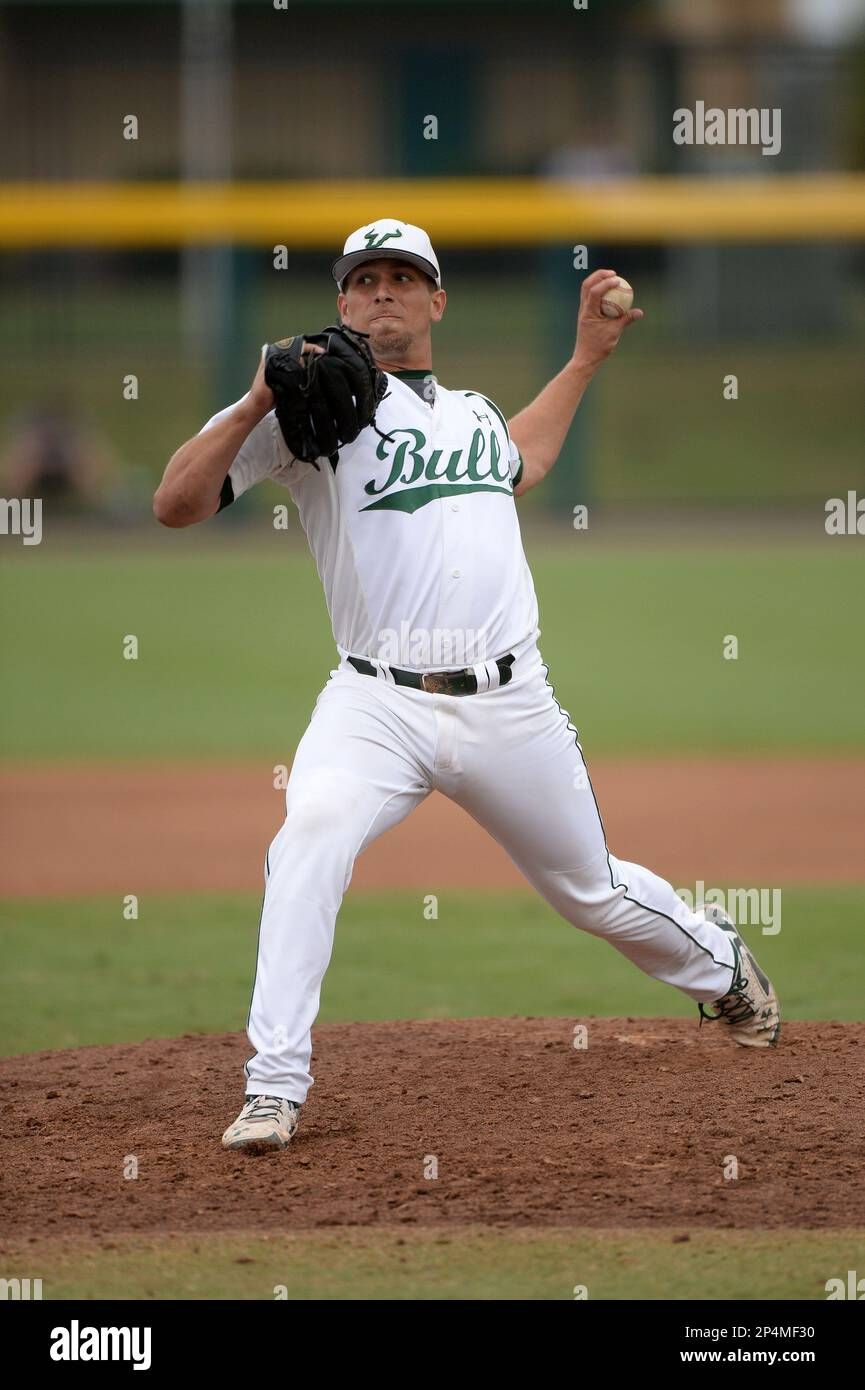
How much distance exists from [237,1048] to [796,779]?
5477 mm

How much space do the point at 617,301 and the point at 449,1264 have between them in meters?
2.56

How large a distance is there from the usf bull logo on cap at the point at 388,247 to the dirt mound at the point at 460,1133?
81.8 inches

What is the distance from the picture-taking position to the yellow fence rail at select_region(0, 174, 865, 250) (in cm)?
2036

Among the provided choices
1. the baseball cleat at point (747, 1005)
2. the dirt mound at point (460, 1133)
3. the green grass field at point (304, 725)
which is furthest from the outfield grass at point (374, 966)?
the baseball cleat at point (747, 1005)

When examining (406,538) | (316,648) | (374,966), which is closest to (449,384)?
(316,648)

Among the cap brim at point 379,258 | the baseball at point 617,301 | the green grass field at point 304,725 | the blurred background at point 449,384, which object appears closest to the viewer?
the green grass field at point 304,725

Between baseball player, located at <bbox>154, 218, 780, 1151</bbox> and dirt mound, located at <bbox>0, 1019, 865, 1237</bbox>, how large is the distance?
0.79 feet

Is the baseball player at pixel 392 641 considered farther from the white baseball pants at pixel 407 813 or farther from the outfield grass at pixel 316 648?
the outfield grass at pixel 316 648

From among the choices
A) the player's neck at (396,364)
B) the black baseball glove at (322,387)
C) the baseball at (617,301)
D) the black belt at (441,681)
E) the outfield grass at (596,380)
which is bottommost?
the black belt at (441,681)

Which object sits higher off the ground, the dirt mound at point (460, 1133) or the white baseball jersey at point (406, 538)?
the white baseball jersey at point (406, 538)

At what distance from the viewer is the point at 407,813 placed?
4.32 m

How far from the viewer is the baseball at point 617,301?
15.8 feet

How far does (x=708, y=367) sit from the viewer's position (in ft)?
86.8

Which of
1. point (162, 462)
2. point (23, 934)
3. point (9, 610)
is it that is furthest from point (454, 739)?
point (162, 462)
